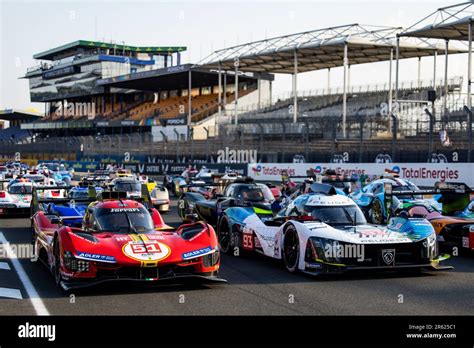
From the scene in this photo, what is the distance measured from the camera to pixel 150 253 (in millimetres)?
10062

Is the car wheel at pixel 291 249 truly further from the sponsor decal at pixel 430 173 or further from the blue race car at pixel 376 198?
the sponsor decal at pixel 430 173

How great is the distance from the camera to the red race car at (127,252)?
9828mm

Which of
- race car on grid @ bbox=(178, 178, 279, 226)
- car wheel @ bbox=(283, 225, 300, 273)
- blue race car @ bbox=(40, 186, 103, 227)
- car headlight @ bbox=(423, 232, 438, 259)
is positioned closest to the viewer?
car headlight @ bbox=(423, 232, 438, 259)

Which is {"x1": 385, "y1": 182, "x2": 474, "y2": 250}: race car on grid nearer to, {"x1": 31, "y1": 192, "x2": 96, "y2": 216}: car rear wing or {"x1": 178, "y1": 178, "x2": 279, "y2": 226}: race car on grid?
{"x1": 178, "y1": 178, "x2": 279, "y2": 226}: race car on grid

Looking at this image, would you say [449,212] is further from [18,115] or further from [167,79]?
[18,115]

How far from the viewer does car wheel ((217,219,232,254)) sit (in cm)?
Answer: 1442

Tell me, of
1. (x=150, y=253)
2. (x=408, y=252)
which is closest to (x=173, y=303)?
(x=150, y=253)

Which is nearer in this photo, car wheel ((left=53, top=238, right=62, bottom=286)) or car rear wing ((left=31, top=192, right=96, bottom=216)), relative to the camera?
car wheel ((left=53, top=238, right=62, bottom=286))

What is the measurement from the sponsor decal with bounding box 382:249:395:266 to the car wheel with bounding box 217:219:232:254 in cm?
399

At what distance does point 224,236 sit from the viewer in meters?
14.8

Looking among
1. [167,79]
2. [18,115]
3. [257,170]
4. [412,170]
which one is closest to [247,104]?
[167,79]

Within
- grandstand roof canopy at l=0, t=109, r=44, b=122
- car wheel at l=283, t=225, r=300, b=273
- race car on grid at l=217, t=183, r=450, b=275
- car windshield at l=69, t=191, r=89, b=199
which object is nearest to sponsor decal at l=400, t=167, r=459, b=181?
car windshield at l=69, t=191, r=89, b=199

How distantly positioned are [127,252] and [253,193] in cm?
775
